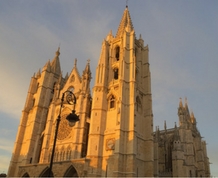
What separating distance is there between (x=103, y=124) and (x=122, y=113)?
269 centimetres

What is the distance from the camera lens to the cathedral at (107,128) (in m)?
22.9

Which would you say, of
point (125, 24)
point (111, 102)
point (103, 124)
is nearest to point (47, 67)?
point (125, 24)

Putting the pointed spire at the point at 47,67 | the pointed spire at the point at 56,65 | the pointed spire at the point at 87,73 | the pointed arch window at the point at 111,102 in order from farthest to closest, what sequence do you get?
the pointed spire at the point at 56,65, the pointed spire at the point at 47,67, the pointed spire at the point at 87,73, the pointed arch window at the point at 111,102

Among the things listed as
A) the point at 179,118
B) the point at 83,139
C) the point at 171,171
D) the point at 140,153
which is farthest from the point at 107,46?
the point at 171,171

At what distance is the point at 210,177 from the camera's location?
128ft

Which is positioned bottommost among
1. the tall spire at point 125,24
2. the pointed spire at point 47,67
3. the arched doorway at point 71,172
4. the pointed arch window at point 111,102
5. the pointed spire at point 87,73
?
the arched doorway at point 71,172

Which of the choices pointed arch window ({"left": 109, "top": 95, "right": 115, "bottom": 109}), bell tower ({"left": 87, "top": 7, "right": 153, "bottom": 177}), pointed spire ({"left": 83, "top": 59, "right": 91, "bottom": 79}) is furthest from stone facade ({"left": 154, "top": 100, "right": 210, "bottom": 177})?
pointed spire ({"left": 83, "top": 59, "right": 91, "bottom": 79})

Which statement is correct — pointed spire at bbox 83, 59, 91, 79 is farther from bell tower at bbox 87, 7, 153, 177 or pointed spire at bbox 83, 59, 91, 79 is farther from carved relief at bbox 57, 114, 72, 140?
carved relief at bbox 57, 114, 72, 140

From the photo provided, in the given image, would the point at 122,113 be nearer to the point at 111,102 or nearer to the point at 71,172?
the point at 111,102

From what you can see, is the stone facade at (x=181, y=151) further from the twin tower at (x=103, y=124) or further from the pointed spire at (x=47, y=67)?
the pointed spire at (x=47, y=67)

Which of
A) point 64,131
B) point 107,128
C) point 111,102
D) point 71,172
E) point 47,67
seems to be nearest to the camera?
point 71,172

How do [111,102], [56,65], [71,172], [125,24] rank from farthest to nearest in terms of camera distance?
[56,65], [125,24], [111,102], [71,172]

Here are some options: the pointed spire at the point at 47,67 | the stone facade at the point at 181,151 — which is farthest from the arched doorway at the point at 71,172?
the pointed spire at the point at 47,67

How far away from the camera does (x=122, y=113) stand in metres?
23.9
